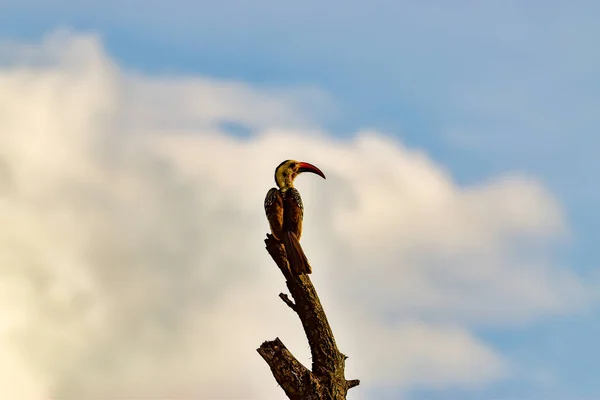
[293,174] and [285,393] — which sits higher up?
[293,174]

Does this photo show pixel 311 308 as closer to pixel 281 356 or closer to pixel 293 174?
pixel 281 356

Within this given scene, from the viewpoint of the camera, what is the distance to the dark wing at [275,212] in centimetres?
1559

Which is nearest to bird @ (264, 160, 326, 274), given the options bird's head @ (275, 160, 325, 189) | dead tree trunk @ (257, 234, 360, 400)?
bird's head @ (275, 160, 325, 189)

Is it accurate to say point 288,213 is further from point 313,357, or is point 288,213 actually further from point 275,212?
point 313,357

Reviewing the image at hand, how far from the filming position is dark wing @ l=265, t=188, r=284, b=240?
614 inches

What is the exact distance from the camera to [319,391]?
1458cm

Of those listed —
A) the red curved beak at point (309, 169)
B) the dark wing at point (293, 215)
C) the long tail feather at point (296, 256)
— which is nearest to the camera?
the long tail feather at point (296, 256)

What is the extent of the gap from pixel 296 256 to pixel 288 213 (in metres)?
0.82

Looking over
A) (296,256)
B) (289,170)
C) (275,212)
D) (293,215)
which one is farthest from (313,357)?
(289,170)

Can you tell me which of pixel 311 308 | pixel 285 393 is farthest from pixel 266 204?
pixel 285 393

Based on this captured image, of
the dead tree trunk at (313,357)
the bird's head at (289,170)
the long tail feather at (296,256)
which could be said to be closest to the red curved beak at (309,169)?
the bird's head at (289,170)

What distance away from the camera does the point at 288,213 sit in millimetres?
15625

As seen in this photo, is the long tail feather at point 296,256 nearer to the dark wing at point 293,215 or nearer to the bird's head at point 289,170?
the dark wing at point 293,215

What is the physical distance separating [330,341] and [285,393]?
1058mm
